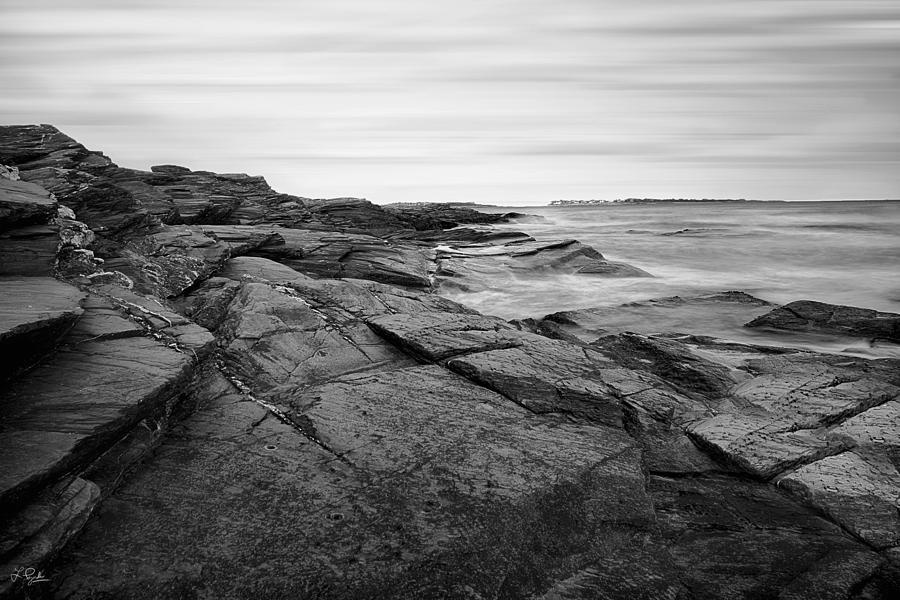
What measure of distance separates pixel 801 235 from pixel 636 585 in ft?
156

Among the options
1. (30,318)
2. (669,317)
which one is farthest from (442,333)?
(669,317)

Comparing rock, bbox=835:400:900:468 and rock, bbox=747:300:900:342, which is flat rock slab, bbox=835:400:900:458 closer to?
rock, bbox=835:400:900:468

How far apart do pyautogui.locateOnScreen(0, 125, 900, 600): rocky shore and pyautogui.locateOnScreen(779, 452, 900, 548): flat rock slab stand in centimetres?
2

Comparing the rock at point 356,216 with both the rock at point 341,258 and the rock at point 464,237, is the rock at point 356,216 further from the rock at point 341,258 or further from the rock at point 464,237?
the rock at point 341,258

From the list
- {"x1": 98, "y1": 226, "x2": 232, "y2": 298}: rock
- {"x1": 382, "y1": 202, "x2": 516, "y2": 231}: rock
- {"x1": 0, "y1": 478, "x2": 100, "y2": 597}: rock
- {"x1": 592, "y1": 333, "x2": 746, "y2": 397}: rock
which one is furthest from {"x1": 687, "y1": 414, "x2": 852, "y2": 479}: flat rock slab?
{"x1": 382, "y1": 202, "x2": 516, "y2": 231}: rock

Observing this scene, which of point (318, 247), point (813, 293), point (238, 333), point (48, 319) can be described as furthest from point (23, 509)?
point (813, 293)

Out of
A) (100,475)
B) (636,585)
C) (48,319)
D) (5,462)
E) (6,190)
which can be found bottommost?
(636,585)

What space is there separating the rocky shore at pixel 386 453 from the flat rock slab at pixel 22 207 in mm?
36

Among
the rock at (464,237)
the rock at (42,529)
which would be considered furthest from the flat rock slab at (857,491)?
the rock at (464,237)

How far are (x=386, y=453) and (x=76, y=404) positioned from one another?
8.23ft

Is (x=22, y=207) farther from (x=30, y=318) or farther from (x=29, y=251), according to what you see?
(x=30, y=318)

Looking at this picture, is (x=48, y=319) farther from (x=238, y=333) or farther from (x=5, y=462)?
(x=238, y=333)

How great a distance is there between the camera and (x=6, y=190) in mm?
6898
